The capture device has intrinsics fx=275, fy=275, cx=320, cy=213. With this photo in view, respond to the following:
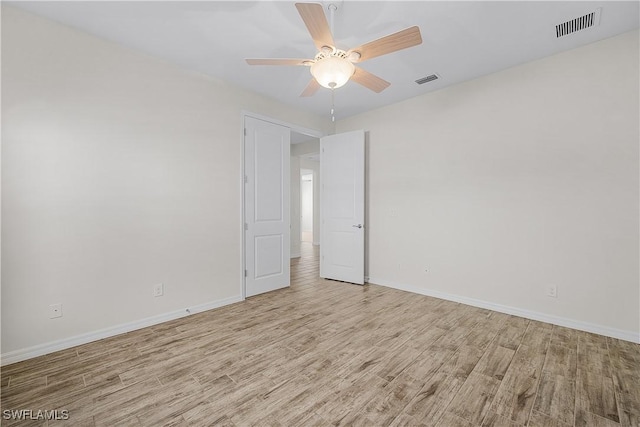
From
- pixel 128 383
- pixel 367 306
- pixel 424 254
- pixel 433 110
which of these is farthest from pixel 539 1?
pixel 128 383

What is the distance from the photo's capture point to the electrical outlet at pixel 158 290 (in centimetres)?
292

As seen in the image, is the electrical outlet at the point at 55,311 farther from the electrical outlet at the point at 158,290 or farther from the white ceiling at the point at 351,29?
the white ceiling at the point at 351,29

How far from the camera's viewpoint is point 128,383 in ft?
6.31

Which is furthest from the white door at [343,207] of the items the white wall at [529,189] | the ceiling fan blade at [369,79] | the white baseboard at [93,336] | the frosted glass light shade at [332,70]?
the frosted glass light shade at [332,70]

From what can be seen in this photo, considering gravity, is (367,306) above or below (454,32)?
below

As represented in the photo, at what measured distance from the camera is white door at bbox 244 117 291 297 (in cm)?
378

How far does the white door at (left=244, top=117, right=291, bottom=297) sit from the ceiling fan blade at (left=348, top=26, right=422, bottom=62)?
2188mm

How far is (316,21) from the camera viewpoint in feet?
5.50

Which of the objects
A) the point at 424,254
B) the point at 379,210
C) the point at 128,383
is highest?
the point at 379,210

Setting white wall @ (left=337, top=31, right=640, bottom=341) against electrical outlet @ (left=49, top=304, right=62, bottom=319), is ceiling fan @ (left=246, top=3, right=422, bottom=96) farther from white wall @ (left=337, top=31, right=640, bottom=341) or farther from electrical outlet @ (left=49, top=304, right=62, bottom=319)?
electrical outlet @ (left=49, top=304, right=62, bottom=319)

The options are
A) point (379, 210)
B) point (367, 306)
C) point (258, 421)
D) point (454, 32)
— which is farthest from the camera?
point (379, 210)

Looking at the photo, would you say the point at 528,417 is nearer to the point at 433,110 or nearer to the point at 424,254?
the point at 424,254

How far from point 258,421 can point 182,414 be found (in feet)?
1.53

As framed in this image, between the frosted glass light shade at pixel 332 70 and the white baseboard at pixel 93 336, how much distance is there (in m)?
2.82
